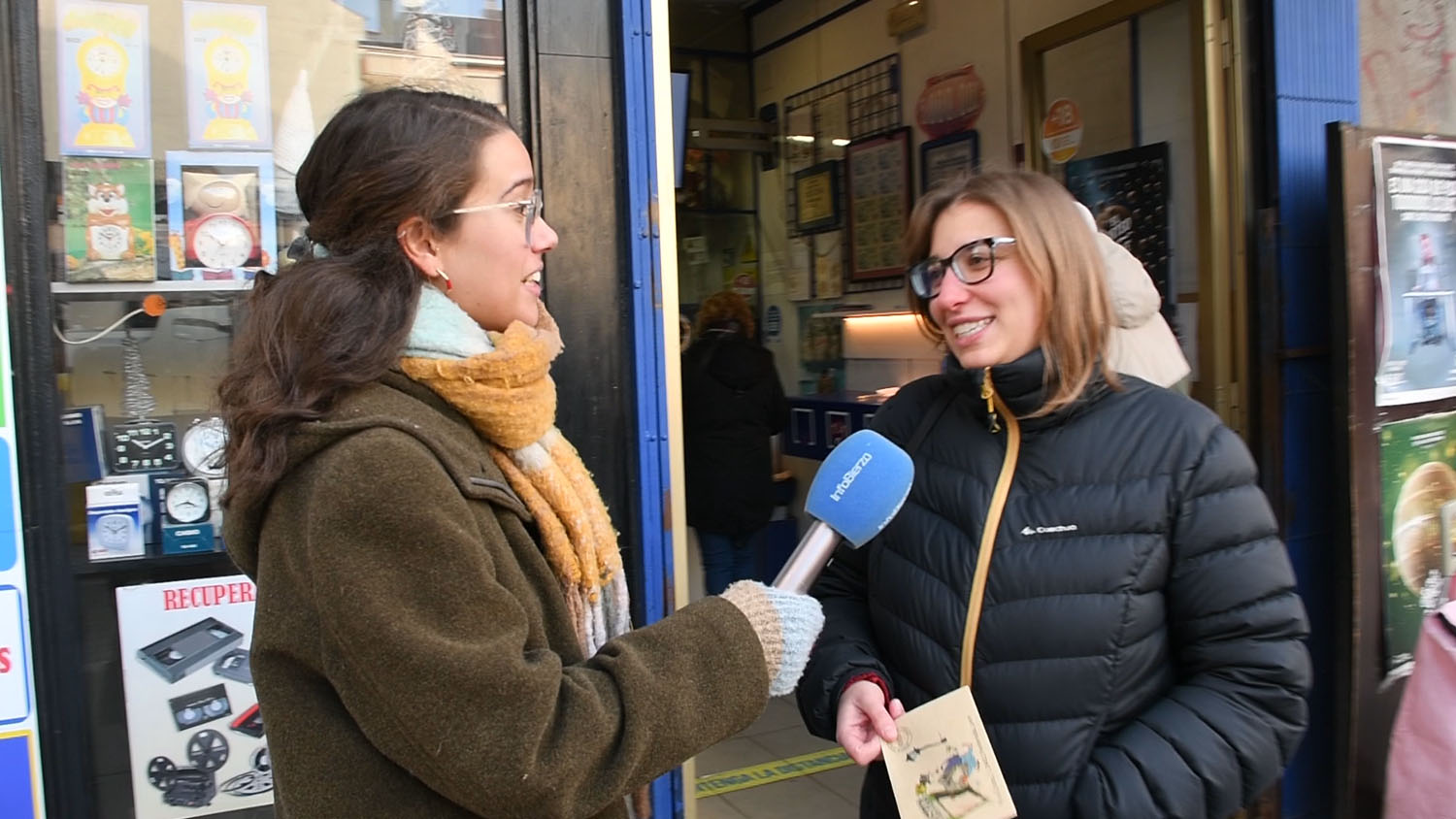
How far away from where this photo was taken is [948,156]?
5.93 m

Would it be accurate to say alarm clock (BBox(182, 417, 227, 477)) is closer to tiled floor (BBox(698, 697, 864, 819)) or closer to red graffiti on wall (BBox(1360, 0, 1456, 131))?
tiled floor (BBox(698, 697, 864, 819))

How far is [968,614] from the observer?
1734 millimetres

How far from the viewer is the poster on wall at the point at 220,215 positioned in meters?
2.61

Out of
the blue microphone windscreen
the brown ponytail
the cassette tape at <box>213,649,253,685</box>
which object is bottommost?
the cassette tape at <box>213,649,253,685</box>

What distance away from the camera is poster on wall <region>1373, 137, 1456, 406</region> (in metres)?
3.49

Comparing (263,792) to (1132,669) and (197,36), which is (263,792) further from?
(1132,669)

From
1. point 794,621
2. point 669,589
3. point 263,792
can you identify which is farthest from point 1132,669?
point 263,792

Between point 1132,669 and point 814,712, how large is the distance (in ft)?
1.73

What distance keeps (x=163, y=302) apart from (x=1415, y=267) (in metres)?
3.83

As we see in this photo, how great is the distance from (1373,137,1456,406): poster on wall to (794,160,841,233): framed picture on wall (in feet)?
12.2


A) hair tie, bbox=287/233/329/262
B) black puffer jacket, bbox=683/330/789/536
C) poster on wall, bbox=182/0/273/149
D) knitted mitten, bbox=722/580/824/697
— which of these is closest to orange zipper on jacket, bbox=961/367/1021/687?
knitted mitten, bbox=722/580/824/697

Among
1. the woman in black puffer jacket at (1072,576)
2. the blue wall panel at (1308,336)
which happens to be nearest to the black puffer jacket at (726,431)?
the blue wall panel at (1308,336)

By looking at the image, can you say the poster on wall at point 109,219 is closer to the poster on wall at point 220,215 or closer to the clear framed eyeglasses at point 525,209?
the poster on wall at point 220,215

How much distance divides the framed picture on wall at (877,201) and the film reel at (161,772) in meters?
4.56
